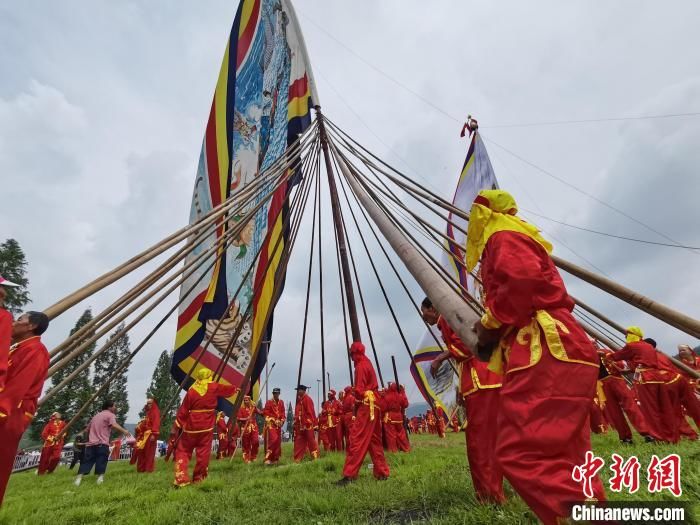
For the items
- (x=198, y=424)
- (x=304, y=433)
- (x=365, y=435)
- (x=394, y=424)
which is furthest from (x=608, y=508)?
(x=304, y=433)

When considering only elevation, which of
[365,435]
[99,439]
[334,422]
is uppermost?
[334,422]

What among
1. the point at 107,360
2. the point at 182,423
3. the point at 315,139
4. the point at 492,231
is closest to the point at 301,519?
the point at 492,231

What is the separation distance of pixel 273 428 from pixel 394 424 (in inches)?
144

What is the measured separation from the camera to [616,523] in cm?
185

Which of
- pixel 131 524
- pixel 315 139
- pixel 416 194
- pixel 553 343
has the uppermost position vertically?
pixel 315 139

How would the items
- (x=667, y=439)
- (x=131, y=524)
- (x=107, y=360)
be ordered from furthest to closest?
(x=107, y=360), (x=667, y=439), (x=131, y=524)

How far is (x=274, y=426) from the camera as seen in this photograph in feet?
38.8

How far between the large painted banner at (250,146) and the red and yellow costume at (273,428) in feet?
10.4

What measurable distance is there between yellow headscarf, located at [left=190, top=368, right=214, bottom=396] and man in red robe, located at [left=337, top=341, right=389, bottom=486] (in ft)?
11.1

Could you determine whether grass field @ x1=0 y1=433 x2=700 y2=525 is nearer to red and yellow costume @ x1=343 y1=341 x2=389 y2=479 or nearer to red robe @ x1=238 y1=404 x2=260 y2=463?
red and yellow costume @ x1=343 y1=341 x2=389 y2=479

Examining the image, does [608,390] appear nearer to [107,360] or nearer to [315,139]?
[315,139]

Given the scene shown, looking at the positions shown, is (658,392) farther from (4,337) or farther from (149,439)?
(149,439)

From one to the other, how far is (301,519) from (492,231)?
119 inches

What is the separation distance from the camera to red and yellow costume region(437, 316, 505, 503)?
3.34 m
